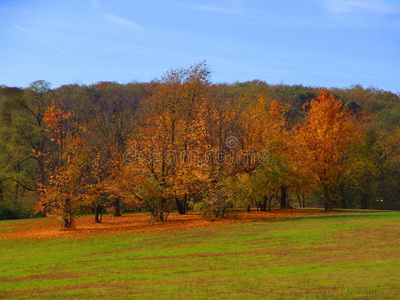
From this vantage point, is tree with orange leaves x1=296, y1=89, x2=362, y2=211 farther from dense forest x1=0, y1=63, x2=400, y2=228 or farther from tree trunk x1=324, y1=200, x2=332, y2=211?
tree trunk x1=324, y1=200, x2=332, y2=211

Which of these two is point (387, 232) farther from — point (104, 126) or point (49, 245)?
point (104, 126)

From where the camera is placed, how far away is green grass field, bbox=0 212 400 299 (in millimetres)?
11664

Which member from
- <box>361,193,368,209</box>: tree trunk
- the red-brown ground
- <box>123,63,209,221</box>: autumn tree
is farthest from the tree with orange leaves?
<box>361,193,368,209</box>: tree trunk

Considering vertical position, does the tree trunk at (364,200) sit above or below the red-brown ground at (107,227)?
above

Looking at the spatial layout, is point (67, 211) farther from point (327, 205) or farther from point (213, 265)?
point (327, 205)

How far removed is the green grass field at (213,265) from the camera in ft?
38.3

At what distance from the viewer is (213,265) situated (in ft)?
51.3

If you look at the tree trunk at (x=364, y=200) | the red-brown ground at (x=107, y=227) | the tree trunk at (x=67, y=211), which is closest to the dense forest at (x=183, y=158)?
the tree trunk at (x=67, y=211)

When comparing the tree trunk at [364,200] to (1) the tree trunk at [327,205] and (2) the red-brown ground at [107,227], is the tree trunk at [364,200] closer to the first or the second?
(1) the tree trunk at [327,205]

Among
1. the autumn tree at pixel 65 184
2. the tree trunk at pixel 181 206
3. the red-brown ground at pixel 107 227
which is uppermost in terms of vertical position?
the autumn tree at pixel 65 184

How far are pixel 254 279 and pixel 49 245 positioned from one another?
14056mm

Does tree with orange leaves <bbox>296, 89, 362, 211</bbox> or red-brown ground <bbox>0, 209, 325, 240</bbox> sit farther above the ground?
tree with orange leaves <bbox>296, 89, 362, 211</bbox>

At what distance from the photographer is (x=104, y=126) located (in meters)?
42.7

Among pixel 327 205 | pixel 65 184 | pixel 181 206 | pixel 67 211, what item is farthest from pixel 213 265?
pixel 327 205
